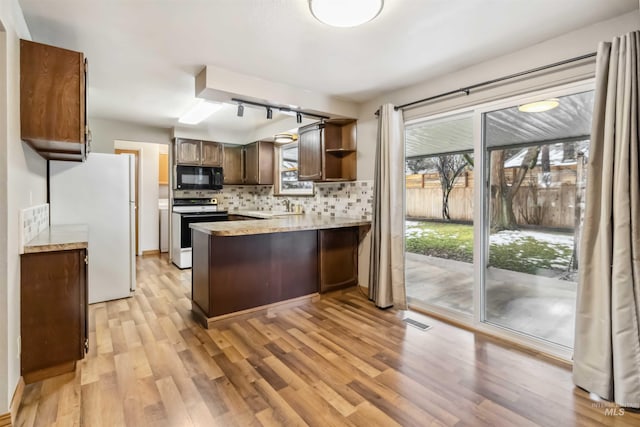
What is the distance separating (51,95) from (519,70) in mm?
3356

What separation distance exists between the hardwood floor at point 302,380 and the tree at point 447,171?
1.20m

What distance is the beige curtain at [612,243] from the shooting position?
177 centimetres

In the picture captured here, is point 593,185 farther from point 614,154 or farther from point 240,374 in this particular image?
point 240,374

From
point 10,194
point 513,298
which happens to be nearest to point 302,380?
point 10,194

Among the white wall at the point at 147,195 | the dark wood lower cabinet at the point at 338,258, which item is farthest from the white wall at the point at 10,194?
the white wall at the point at 147,195

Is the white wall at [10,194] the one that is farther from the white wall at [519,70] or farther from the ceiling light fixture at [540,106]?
the ceiling light fixture at [540,106]

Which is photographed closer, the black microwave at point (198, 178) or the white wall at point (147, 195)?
the black microwave at point (198, 178)

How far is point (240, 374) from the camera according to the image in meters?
2.09

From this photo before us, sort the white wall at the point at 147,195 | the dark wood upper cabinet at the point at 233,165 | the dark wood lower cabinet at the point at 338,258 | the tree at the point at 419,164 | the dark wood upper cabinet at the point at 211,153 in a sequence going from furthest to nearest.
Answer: the white wall at the point at 147,195, the dark wood upper cabinet at the point at 233,165, the dark wood upper cabinet at the point at 211,153, the dark wood lower cabinet at the point at 338,258, the tree at the point at 419,164

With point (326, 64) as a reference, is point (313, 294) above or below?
below

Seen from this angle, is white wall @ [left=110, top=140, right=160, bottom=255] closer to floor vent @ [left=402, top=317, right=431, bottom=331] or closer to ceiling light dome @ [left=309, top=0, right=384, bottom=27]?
floor vent @ [left=402, top=317, right=431, bottom=331]

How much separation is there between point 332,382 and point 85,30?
303cm

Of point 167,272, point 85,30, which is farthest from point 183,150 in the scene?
point 85,30

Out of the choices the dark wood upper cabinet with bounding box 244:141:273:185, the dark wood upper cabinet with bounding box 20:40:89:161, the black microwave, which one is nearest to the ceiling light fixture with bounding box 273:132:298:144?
the dark wood upper cabinet with bounding box 244:141:273:185
